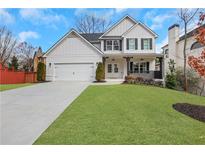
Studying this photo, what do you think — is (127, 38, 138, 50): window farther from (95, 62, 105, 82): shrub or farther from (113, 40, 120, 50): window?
(95, 62, 105, 82): shrub

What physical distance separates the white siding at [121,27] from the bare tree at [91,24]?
1310cm

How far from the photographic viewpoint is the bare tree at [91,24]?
130 feet

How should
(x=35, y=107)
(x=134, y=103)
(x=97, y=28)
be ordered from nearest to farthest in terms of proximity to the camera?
1. (x=35, y=107)
2. (x=134, y=103)
3. (x=97, y=28)

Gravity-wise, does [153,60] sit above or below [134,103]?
above

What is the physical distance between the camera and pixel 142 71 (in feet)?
82.6

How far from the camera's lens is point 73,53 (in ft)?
77.0

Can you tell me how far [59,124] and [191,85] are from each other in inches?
694

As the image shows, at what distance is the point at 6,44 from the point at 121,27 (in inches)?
926

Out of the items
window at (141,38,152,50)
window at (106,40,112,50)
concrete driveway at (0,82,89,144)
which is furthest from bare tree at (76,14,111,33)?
concrete driveway at (0,82,89,144)

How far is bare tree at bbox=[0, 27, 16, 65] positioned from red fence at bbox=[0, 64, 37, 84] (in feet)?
52.2

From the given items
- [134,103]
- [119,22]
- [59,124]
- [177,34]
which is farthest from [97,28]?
[59,124]

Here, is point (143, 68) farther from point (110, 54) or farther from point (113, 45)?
point (113, 45)
